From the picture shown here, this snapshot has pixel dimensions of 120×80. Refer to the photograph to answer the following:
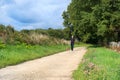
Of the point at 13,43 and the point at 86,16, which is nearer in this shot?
the point at 13,43

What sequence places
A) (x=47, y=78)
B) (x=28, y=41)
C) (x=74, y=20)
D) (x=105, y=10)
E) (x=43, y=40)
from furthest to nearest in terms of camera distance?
(x=74, y=20), (x=105, y=10), (x=43, y=40), (x=28, y=41), (x=47, y=78)

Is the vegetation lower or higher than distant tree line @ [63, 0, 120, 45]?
lower

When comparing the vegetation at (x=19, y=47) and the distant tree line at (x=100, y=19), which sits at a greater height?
the distant tree line at (x=100, y=19)

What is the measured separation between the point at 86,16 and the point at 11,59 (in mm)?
33961

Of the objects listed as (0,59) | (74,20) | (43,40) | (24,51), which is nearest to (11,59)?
(0,59)

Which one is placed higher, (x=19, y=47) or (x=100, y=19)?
(x=100, y=19)

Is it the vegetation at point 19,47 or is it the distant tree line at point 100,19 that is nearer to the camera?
the vegetation at point 19,47

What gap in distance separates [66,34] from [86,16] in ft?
113

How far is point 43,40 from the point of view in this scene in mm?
50562

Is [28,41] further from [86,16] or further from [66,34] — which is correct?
[66,34]

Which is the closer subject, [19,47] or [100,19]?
[19,47]

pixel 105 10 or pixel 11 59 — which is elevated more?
pixel 105 10

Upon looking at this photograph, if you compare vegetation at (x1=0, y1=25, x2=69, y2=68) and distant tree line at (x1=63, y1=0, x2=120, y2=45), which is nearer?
vegetation at (x1=0, y1=25, x2=69, y2=68)

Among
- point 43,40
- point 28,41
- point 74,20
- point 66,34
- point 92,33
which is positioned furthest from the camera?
point 66,34
